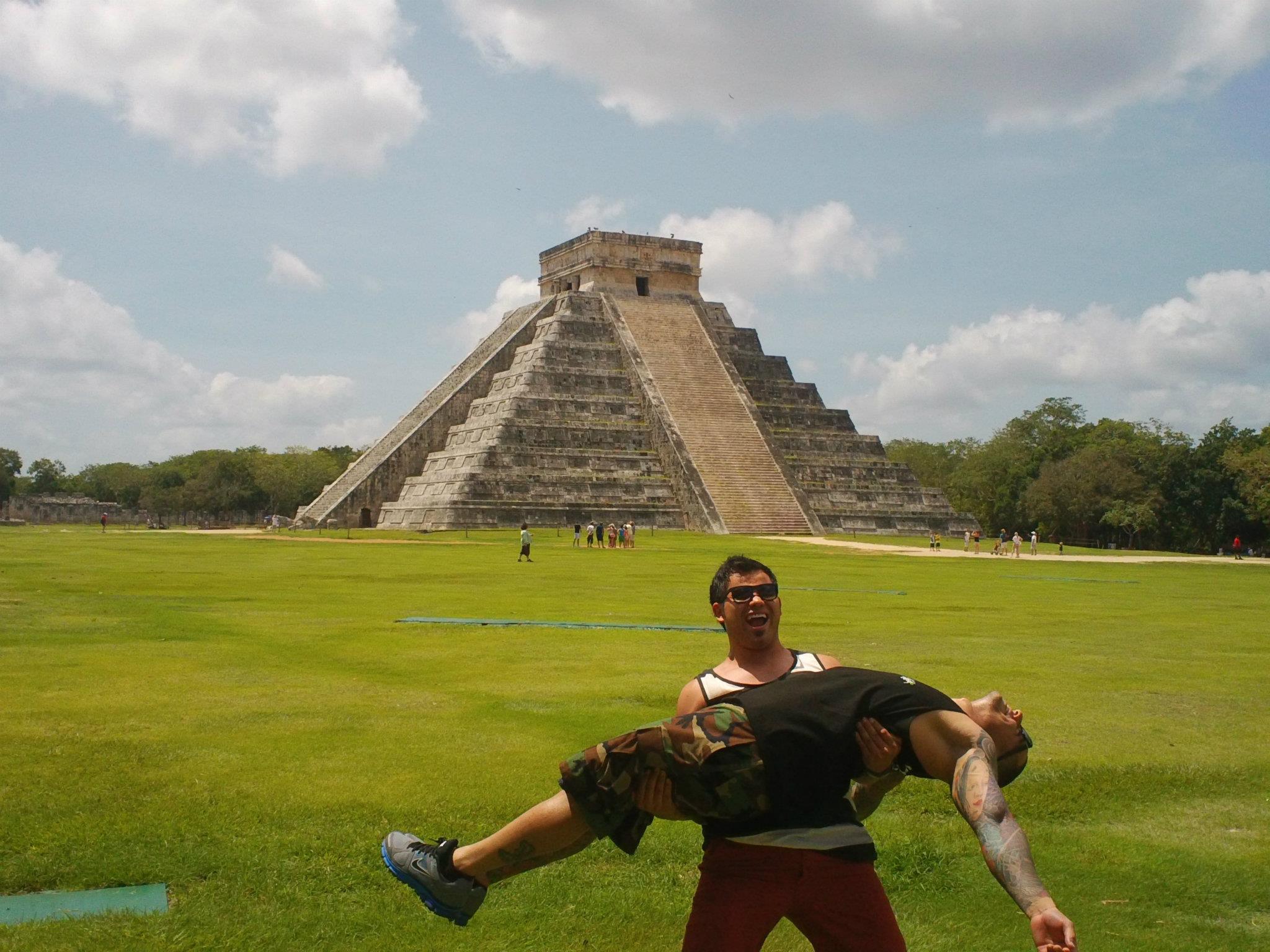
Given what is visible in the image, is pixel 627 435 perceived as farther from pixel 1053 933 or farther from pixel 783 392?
pixel 1053 933

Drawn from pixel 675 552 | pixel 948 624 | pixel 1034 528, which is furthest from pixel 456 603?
pixel 1034 528

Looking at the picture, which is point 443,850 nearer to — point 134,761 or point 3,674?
point 134,761

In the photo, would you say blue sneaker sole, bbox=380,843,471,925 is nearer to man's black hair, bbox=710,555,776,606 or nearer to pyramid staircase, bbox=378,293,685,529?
man's black hair, bbox=710,555,776,606

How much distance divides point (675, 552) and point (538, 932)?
89.8 ft

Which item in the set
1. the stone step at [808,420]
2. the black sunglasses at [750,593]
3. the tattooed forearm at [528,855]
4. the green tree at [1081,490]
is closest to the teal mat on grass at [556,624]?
the black sunglasses at [750,593]

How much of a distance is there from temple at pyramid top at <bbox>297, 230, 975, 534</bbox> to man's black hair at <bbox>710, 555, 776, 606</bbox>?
3638 centimetres

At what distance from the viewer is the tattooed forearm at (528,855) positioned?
3779 mm

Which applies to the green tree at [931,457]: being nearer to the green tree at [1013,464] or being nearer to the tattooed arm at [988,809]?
the green tree at [1013,464]

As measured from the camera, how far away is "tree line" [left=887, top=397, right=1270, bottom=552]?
6066 centimetres

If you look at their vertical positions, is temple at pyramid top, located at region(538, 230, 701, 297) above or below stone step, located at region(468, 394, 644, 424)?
above

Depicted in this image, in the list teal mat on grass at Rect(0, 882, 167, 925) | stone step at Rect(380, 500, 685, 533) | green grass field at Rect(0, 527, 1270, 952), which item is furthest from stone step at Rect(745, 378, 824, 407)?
teal mat on grass at Rect(0, 882, 167, 925)

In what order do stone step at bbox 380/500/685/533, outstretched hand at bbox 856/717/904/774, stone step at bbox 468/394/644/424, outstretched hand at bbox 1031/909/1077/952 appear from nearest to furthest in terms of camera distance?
outstretched hand at bbox 1031/909/1077/952 < outstretched hand at bbox 856/717/904/774 < stone step at bbox 380/500/685/533 < stone step at bbox 468/394/644/424

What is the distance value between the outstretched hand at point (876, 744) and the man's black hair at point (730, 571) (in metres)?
0.74

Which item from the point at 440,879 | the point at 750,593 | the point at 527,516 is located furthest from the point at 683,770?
the point at 527,516
